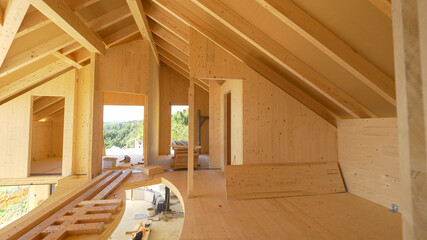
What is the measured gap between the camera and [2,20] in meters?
2.89

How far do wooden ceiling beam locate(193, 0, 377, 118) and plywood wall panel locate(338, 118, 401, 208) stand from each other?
0.38m

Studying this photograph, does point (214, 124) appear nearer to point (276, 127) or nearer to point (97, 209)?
point (276, 127)

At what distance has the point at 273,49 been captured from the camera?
9.63ft

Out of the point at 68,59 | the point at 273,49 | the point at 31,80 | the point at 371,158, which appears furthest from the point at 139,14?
the point at 371,158

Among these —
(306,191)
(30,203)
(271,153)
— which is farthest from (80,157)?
(306,191)

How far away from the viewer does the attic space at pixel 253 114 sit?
199 cm

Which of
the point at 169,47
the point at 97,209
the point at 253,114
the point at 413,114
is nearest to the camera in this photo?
the point at 413,114

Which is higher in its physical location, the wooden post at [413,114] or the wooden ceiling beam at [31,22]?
the wooden ceiling beam at [31,22]

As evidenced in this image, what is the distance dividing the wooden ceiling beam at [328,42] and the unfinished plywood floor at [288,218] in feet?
5.59

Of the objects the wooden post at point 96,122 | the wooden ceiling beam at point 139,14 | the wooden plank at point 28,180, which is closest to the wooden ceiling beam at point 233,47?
the wooden ceiling beam at point 139,14

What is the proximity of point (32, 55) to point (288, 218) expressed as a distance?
562 cm

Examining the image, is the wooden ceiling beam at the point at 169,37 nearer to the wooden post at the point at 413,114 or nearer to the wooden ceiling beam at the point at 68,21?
the wooden ceiling beam at the point at 68,21

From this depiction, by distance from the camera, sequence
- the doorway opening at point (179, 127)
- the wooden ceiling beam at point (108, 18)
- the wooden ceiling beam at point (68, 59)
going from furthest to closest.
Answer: the doorway opening at point (179, 127) → the wooden ceiling beam at point (68, 59) → the wooden ceiling beam at point (108, 18)

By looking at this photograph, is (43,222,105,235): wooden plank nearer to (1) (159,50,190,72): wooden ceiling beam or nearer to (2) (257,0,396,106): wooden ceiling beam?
(2) (257,0,396,106): wooden ceiling beam
